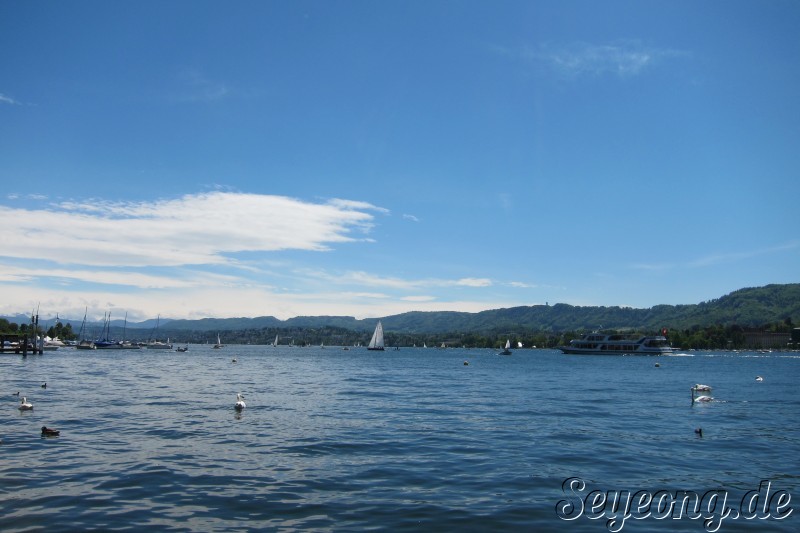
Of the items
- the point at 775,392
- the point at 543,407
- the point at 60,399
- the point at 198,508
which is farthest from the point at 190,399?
the point at 775,392

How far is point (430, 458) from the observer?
82.7ft

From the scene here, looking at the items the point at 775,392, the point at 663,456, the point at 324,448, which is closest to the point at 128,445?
→ the point at 324,448

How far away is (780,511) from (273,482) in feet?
57.0

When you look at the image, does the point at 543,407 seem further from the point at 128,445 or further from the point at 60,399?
the point at 60,399

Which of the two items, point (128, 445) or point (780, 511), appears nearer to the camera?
point (780, 511)

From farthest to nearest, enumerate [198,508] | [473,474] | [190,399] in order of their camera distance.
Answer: [190,399], [473,474], [198,508]

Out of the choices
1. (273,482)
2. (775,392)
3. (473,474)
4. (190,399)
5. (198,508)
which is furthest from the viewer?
(775,392)
